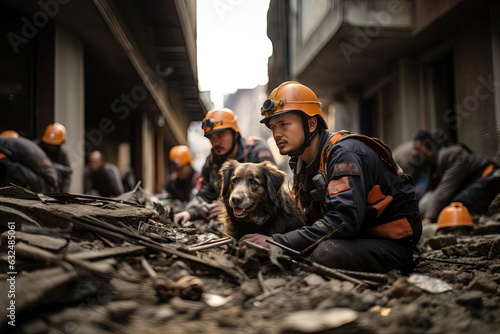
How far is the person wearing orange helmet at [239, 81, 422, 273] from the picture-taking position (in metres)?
3.24

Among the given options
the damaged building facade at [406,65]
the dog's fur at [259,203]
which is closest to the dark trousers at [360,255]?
the dog's fur at [259,203]

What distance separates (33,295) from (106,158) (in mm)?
18056

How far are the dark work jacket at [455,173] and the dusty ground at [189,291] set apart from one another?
4229 millimetres

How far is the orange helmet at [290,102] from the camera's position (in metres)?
3.78

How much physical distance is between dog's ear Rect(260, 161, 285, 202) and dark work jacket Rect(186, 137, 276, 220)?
1.36 m

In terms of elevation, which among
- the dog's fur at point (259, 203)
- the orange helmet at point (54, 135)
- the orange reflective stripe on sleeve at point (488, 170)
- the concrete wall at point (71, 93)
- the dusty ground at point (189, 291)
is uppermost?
the concrete wall at point (71, 93)

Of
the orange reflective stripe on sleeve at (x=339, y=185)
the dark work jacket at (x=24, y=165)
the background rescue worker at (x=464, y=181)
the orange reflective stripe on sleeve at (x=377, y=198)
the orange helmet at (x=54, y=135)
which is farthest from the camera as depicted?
the orange helmet at (x=54, y=135)

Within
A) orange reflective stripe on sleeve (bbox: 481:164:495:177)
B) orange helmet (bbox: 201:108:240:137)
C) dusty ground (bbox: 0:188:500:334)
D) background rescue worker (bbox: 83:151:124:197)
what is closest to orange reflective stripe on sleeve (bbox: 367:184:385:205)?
dusty ground (bbox: 0:188:500:334)

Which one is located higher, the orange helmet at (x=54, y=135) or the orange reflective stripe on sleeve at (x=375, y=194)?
the orange helmet at (x=54, y=135)

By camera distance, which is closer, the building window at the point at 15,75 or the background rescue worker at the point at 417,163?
the building window at the point at 15,75

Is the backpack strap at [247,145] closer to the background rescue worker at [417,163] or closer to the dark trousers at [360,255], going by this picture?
the dark trousers at [360,255]

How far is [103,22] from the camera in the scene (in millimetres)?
8648

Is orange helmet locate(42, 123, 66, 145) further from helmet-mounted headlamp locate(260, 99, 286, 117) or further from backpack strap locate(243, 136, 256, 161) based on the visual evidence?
helmet-mounted headlamp locate(260, 99, 286, 117)

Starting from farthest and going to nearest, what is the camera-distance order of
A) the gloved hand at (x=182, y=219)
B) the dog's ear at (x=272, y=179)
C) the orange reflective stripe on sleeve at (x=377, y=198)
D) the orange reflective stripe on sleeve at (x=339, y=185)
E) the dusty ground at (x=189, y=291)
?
the gloved hand at (x=182, y=219)
the dog's ear at (x=272, y=179)
the orange reflective stripe on sleeve at (x=377, y=198)
the orange reflective stripe on sleeve at (x=339, y=185)
the dusty ground at (x=189, y=291)
